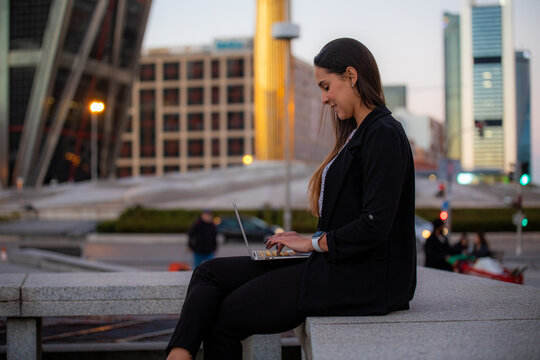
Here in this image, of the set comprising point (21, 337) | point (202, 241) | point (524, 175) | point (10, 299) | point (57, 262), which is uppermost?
point (10, 299)

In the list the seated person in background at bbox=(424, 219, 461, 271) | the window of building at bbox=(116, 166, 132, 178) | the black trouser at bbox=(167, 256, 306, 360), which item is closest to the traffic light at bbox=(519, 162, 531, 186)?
the seated person in background at bbox=(424, 219, 461, 271)

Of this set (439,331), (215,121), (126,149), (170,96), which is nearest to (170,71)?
(170,96)

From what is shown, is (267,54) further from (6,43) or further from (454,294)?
(454,294)

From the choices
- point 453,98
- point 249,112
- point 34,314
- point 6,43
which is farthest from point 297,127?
point 34,314

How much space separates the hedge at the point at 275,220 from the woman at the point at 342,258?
82.6 feet

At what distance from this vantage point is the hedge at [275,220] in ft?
99.2

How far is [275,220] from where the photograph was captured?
3291 cm

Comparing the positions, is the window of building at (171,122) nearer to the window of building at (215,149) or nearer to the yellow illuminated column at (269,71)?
the window of building at (215,149)

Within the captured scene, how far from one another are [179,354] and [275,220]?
2993 cm

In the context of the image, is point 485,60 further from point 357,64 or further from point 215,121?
point 357,64

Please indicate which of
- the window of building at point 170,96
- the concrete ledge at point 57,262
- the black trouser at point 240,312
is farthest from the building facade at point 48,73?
the black trouser at point 240,312

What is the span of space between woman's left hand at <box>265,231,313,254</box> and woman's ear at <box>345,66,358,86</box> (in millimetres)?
761

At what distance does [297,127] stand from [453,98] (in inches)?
2826

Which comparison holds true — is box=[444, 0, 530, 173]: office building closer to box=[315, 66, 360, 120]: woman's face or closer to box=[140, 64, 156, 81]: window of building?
box=[140, 64, 156, 81]: window of building
